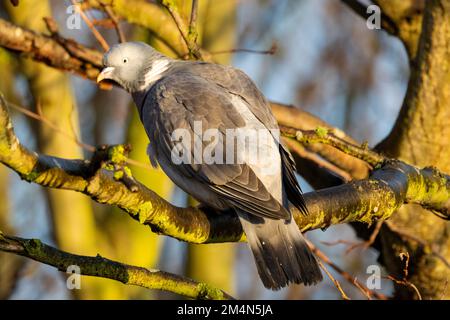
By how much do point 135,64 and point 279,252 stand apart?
71.6 inches

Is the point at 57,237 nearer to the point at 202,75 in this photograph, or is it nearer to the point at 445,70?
the point at 202,75

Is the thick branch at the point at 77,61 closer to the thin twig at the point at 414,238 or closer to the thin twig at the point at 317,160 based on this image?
the thin twig at the point at 317,160

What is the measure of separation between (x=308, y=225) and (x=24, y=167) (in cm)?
178

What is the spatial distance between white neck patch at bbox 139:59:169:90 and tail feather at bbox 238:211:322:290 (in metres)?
1.37

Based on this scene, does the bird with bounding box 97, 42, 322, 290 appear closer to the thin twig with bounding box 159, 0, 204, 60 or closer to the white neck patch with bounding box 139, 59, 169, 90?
the white neck patch with bounding box 139, 59, 169, 90

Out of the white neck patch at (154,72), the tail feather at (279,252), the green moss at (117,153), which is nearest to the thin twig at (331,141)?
the tail feather at (279,252)

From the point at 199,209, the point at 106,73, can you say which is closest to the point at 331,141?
the point at 199,209

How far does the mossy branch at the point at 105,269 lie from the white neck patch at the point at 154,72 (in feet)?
6.00

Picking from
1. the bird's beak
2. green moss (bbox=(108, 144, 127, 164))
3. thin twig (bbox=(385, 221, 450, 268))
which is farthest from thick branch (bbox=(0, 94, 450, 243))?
the bird's beak

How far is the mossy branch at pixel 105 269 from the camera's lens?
10.3 ft

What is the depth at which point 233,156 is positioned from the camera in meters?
4.30

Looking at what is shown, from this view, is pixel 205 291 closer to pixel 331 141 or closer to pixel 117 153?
pixel 117 153

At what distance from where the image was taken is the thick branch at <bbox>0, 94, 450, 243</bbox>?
3127 millimetres

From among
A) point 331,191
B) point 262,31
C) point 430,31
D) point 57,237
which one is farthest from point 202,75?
point 262,31
